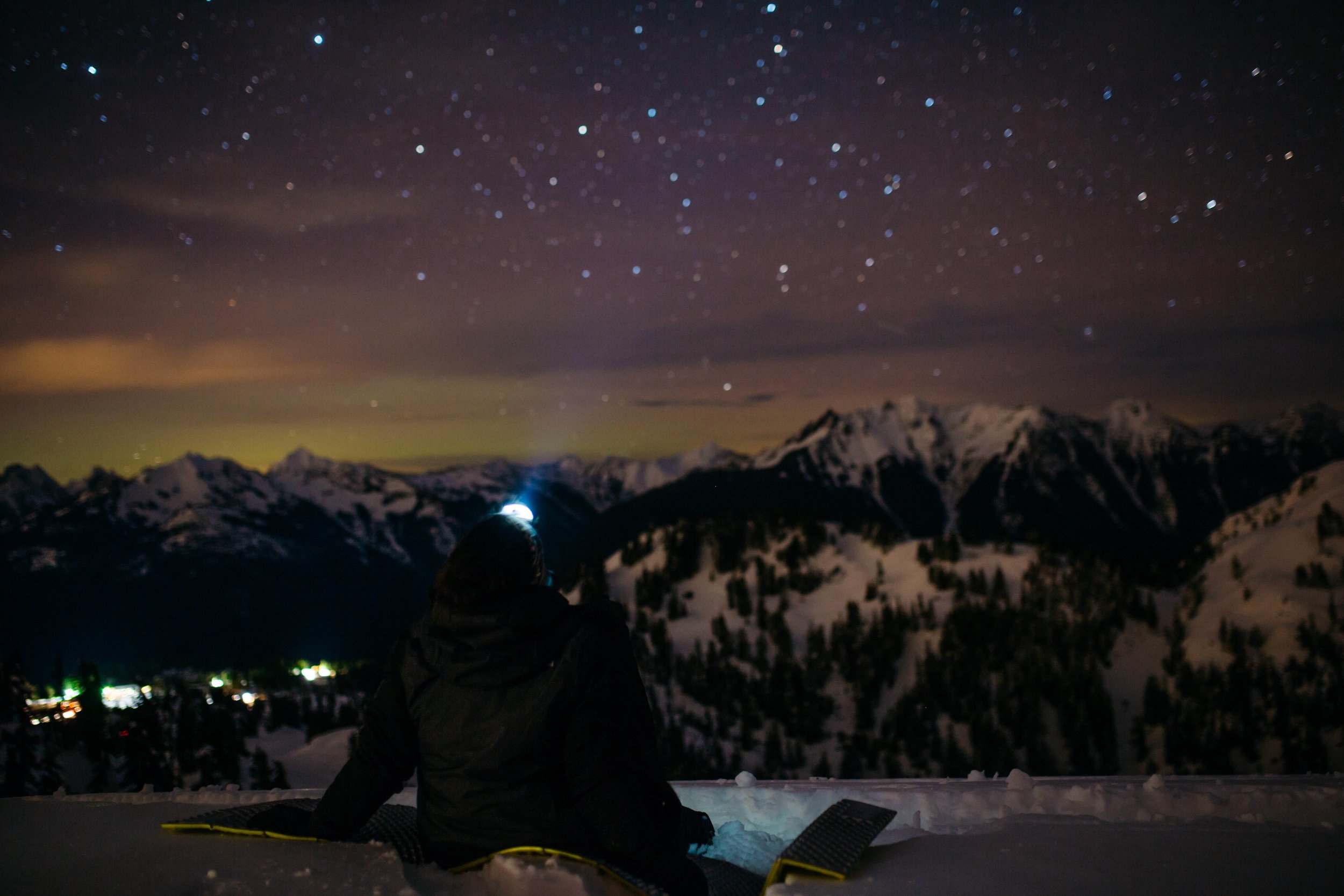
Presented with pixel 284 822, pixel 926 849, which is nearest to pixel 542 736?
pixel 284 822

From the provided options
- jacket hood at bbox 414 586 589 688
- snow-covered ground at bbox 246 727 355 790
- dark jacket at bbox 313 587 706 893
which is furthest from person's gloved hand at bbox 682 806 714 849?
snow-covered ground at bbox 246 727 355 790

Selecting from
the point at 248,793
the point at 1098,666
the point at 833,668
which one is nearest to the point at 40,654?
the point at 833,668

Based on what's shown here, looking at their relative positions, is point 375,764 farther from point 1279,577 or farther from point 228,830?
point 1279,577

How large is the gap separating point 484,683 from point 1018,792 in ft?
12.8

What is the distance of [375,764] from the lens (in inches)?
154

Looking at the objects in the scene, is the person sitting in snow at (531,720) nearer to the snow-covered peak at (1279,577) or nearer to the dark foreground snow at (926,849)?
the dark foreground snow at (926,849)

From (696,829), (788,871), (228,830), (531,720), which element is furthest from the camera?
(696,829)

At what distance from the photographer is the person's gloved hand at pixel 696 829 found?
429 cm

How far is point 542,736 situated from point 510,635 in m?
0.46

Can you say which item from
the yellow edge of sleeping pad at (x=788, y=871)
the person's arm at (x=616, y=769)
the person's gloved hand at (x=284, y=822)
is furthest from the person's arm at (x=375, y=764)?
the yellow edge of sleeping pad at (x=788, y=871)

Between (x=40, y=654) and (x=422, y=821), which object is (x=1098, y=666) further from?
(x=40, y=654)

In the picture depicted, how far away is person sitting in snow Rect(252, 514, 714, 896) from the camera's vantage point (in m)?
3.46

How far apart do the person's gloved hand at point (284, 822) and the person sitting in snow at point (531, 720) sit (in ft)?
2.94

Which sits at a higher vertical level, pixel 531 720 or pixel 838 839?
pixel 531 720
